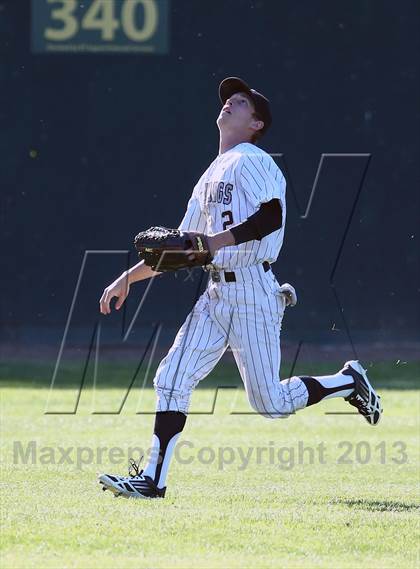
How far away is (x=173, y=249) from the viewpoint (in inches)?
229

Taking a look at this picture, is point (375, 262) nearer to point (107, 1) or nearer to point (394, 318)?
point (394, 318)

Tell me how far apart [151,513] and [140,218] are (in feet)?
29.8

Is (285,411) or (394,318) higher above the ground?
(285,411)

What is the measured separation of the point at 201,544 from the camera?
486cm

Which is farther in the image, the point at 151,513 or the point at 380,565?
the point at 151,513

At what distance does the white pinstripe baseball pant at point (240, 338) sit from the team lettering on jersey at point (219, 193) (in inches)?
13.9

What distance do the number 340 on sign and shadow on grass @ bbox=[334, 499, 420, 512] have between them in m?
9.03

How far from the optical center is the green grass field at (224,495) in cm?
477

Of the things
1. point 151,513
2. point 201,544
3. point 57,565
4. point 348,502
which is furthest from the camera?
point 348,502

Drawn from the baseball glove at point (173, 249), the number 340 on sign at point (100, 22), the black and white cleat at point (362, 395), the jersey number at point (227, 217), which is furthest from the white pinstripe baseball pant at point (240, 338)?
the number 340 on sign at point (100, 22)

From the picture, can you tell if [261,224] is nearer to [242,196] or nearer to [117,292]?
[242,196]

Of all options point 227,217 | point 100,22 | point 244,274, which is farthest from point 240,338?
point 100,22

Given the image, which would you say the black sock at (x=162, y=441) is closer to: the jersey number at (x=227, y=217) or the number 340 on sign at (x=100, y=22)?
the jersey number at (x=227, y=217)

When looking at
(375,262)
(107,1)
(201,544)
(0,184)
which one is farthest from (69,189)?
(201,544)
